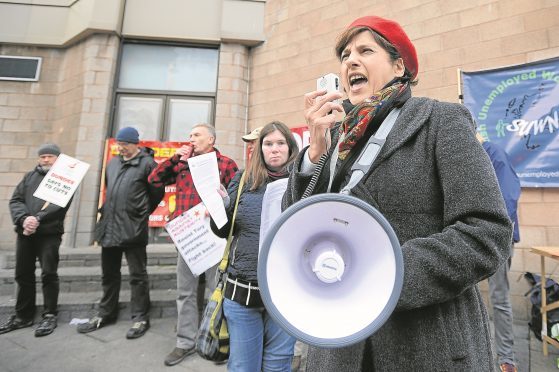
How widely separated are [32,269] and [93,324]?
3.23 feet

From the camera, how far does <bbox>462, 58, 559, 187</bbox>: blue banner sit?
355 cm

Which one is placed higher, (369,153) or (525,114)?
A: (525,114)

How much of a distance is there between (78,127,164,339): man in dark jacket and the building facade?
94.2 inches

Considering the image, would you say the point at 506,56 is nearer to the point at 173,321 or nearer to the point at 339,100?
the point at 339,100

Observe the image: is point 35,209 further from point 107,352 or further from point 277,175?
point 277,175

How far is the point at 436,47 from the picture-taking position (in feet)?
14.3

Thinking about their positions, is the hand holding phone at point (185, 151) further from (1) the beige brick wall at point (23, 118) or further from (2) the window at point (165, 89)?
(1) the beige brick wall at point (23, 118)

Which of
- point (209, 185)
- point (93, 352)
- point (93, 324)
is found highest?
point (209, 185)

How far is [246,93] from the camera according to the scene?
6.16 meters

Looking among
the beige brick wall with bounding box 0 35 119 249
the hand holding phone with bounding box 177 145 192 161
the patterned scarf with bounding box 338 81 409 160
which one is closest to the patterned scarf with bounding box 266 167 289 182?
the patterned scarf with bounding box 338 81 409 160

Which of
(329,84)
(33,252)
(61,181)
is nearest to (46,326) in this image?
(33,252)

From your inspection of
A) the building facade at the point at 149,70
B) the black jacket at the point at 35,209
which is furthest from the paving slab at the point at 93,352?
the building facade at the point at 149,70

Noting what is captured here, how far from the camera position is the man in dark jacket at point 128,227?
3.40m

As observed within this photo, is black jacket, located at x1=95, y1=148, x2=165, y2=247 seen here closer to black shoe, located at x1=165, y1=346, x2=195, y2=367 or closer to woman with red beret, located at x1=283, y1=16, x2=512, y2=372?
black shoe, located at x1=165, y1=346, x2=195, y2=367
